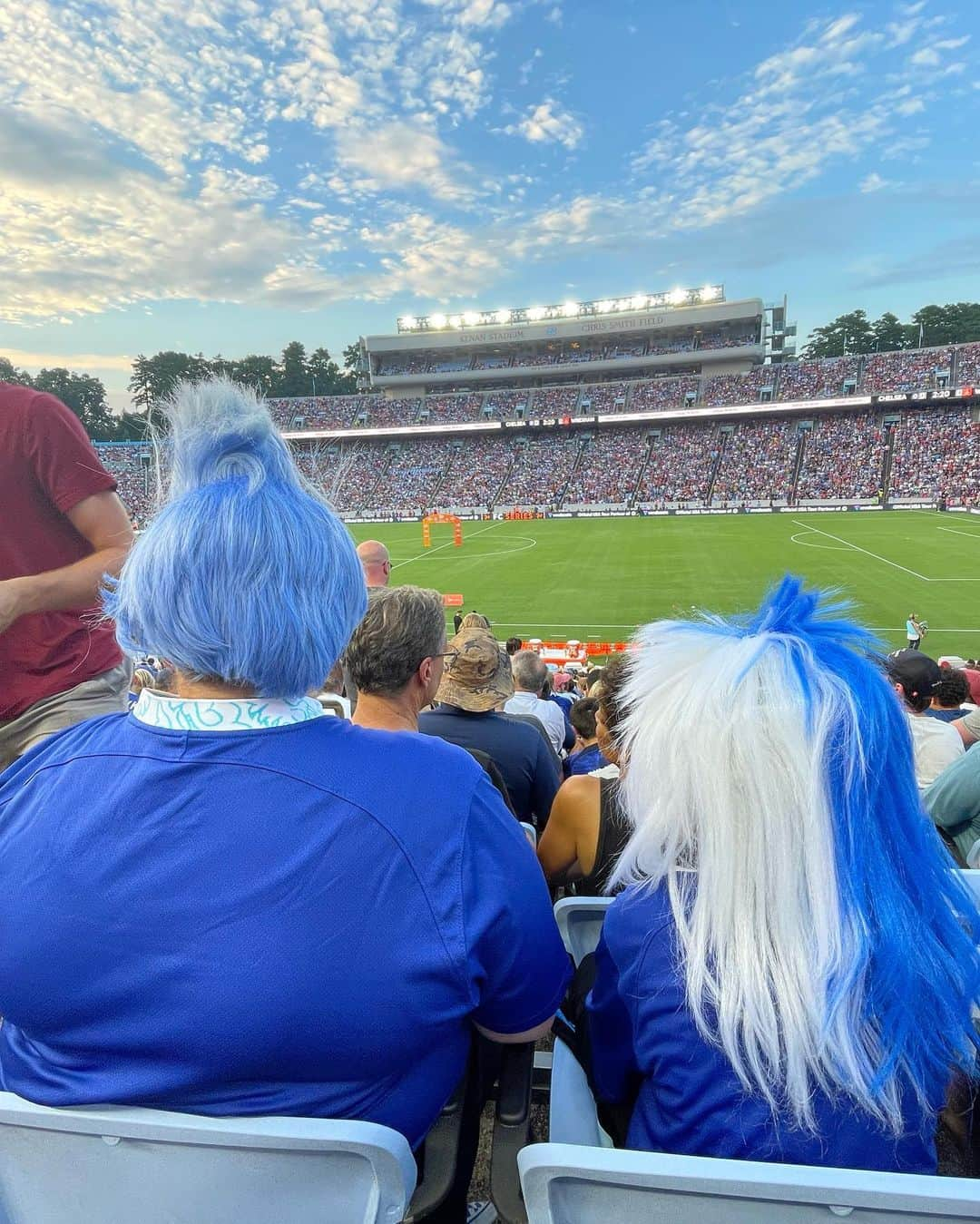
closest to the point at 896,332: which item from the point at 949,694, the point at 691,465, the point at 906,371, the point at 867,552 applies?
the point at 906,371

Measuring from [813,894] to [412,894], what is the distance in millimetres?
737

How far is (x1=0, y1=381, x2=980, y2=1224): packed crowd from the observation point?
1140 millimetres

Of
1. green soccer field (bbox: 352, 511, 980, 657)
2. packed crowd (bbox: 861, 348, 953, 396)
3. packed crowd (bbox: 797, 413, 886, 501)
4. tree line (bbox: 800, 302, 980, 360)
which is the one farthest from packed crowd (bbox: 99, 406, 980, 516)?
tree line (bbox: 800, 302, 980, 360)

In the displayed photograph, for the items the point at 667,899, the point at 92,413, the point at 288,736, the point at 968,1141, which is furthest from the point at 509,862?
the point at 92,413

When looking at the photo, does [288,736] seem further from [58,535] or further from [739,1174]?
[58,535]

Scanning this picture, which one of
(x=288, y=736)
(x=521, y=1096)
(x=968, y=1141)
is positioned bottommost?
(x=968, y=1141)

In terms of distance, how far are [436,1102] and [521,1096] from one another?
0.99 feet

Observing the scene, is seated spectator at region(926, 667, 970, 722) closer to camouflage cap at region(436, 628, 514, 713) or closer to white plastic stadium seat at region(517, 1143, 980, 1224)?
camouflage cap at region(436, 628, 514, 713)

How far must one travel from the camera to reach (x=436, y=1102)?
54.1 inches

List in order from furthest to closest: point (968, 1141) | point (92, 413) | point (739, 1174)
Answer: point (92, 413)
point (968, 1141)
point (739, 1174)

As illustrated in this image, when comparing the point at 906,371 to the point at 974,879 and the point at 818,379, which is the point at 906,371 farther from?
the point at 974,879

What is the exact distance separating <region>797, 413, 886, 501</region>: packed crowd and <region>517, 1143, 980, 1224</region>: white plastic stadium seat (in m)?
51.5

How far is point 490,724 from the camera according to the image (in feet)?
11.3

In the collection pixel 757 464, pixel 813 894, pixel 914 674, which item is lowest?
pixel 914 674
